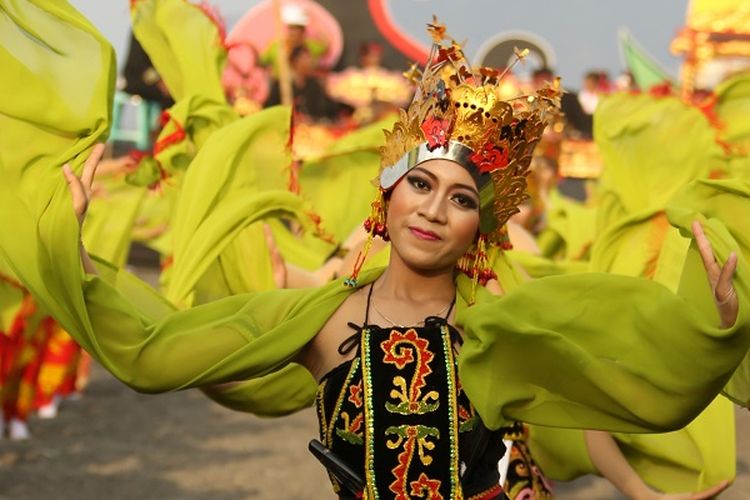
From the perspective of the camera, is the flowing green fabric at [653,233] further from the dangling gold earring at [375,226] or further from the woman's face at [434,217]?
the dangling gold earring at [375,226]

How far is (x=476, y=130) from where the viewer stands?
3.15 m

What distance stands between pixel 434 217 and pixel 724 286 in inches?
26.7

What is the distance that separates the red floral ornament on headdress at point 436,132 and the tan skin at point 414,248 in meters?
0.05

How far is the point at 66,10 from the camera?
320cm

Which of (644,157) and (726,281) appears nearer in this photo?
(726,281)

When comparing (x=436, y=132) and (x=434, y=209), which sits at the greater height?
(x=436, y=132)

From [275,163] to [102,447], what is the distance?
361 centimetres

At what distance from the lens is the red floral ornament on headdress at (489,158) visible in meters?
3.14

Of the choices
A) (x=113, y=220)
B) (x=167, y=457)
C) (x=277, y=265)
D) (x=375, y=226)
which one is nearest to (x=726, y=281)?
(x=375, y=226)

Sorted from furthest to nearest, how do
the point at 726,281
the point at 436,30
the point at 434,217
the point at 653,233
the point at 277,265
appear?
the point at 277,265
the point at 653,233
the point at 436,30
the point at 434,217
the point at 726,281

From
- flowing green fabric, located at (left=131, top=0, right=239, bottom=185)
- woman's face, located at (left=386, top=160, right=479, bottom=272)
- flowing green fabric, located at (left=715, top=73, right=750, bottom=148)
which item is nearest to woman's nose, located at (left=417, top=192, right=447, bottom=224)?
woman's face, located at (left=386, top=160, right=479, bottom=272)

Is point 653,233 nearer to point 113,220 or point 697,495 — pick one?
point 697,495

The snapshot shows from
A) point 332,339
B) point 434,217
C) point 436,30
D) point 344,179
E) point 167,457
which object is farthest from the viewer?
point 167,457

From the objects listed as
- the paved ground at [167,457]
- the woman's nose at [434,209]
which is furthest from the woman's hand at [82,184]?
the paved ground at [167,457]
